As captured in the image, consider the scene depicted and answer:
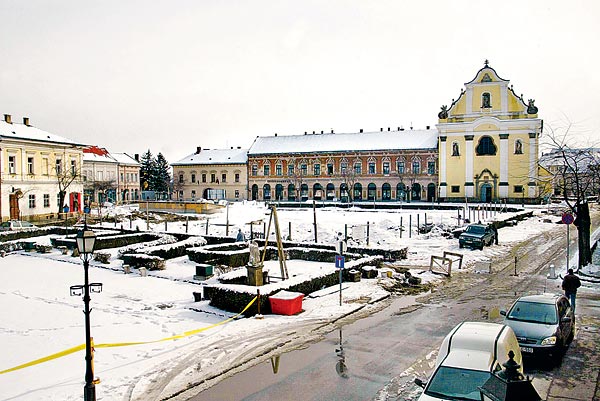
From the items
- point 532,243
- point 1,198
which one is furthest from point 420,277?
point 1,198

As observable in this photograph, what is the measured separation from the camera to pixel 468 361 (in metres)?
8.70

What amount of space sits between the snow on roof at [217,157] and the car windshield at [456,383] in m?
78.2

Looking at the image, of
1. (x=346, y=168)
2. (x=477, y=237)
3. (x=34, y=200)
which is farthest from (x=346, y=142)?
(x=477, y=237)

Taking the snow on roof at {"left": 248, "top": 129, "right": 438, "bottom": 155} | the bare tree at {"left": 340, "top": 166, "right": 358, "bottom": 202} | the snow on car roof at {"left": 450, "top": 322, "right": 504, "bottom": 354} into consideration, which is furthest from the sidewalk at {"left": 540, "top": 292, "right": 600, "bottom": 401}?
the bare tree at {"left": 340, "top": 166, "right": 358, "bottom": 202}

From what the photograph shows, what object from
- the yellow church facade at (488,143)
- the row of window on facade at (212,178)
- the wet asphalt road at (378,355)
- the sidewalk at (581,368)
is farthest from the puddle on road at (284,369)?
the row of window on facade at (212,178)

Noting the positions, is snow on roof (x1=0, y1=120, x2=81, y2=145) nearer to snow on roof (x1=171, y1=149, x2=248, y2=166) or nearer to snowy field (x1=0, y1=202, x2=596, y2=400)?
snowy field (x1=0, y1=202, x2=596, y2=400)

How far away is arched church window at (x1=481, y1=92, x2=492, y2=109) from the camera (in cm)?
6700

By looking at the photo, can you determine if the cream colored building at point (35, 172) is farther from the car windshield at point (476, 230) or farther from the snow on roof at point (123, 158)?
the car windshield at point (476, 230)

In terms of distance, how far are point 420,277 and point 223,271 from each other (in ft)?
30.5

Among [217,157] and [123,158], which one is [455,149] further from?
[123,158]

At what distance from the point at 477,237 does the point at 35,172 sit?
44.8 m

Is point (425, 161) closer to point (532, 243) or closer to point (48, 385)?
point (532, 243)

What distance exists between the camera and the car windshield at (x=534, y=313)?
12.2 meters

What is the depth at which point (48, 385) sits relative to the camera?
1074 cm
